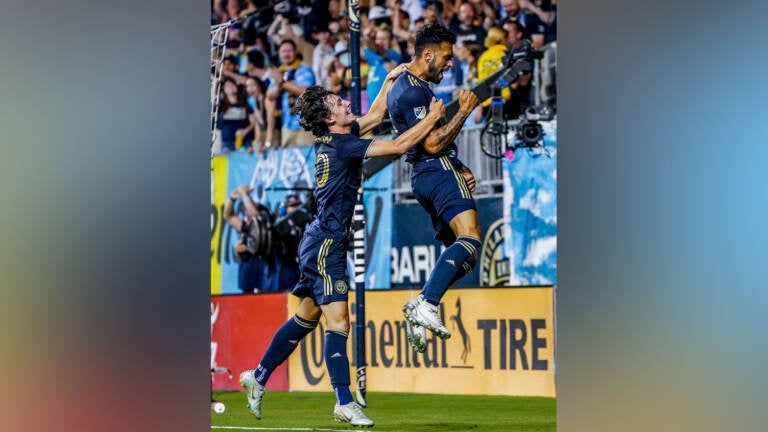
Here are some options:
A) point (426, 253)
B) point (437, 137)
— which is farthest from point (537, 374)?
point (437, 137)

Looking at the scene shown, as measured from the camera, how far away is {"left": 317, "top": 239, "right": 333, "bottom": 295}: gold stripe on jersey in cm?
704

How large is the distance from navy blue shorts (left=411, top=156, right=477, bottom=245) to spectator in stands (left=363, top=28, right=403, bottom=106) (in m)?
6.68

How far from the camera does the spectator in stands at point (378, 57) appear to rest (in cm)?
1372

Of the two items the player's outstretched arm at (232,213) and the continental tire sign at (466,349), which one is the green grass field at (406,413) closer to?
the continental tire sign at (466,349)

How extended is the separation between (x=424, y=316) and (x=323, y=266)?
31.6 inches

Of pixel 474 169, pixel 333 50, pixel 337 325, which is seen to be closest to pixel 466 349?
pixel 474 169

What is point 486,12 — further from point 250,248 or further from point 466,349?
point 250,248

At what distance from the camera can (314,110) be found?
7.02m

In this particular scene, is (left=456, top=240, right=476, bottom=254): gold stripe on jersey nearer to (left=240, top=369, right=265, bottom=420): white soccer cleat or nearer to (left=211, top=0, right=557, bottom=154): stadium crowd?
(left=240, top=369, right=265, bottom=420): white soccer cleat

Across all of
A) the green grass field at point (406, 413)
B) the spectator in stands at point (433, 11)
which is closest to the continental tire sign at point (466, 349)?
the green grass field at point (406, 413)

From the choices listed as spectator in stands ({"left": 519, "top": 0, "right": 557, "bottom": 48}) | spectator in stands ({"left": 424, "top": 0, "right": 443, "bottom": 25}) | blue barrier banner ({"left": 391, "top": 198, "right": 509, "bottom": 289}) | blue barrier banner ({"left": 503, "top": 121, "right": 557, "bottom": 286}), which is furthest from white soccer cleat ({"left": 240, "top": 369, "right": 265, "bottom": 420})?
spectator in stands ({"left": 424, "top": 0, "right": 443, "bottom": 25})

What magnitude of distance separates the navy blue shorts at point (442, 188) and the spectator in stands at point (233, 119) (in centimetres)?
836

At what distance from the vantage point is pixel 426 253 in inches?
506
